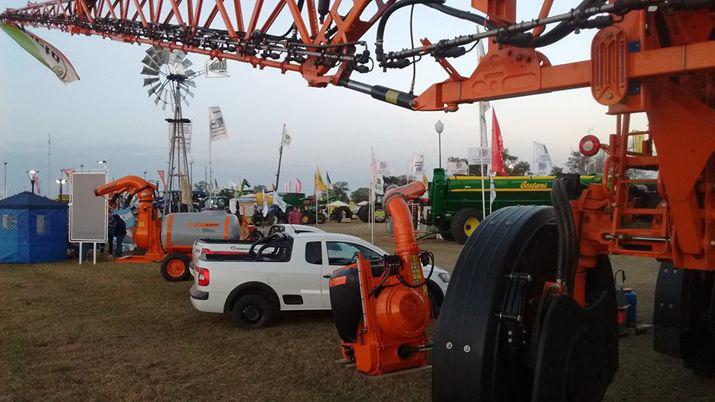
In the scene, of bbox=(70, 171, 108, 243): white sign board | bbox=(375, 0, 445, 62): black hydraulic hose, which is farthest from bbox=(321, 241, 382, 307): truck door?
bbox=(70, 171, 108, 243): white sign board

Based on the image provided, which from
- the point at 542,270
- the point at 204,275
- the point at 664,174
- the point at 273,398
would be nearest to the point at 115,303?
the point at 204,275

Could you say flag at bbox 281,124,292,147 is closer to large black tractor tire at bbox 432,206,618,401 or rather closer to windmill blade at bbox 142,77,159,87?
windmill blade at bbox 142,77,159,87

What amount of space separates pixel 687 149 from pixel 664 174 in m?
0.16

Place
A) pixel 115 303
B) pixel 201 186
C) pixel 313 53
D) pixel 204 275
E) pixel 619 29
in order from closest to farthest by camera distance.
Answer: pixel 619 29 < pixel 313 53 < pixel 204 275 < pixel 115 303 < pixel 201 186

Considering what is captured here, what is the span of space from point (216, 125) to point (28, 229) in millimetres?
13277

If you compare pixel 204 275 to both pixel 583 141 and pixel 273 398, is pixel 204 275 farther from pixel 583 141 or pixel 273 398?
pixel 583 141

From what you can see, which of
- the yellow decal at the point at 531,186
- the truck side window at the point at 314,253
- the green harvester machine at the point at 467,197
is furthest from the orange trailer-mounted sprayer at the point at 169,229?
the yellow decal at the point at 531,186

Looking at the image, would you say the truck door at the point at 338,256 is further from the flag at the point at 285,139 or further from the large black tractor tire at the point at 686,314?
the flag at the point at 285,139

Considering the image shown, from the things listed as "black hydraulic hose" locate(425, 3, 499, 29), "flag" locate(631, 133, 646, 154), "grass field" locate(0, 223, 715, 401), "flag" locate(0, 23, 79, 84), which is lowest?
"grass field" locate(0, 223, 715, 401)

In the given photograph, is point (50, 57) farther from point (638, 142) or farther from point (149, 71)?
point (638, 142)

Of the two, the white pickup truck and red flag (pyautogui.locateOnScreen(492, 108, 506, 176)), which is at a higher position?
red flag (pyautogui.locateOnScreen(492, 108, 506, 176))

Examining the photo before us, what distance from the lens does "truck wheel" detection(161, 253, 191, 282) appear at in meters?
14.6

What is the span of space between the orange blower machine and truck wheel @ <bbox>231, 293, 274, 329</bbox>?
2.91 meters

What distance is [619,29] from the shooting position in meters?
2.55
